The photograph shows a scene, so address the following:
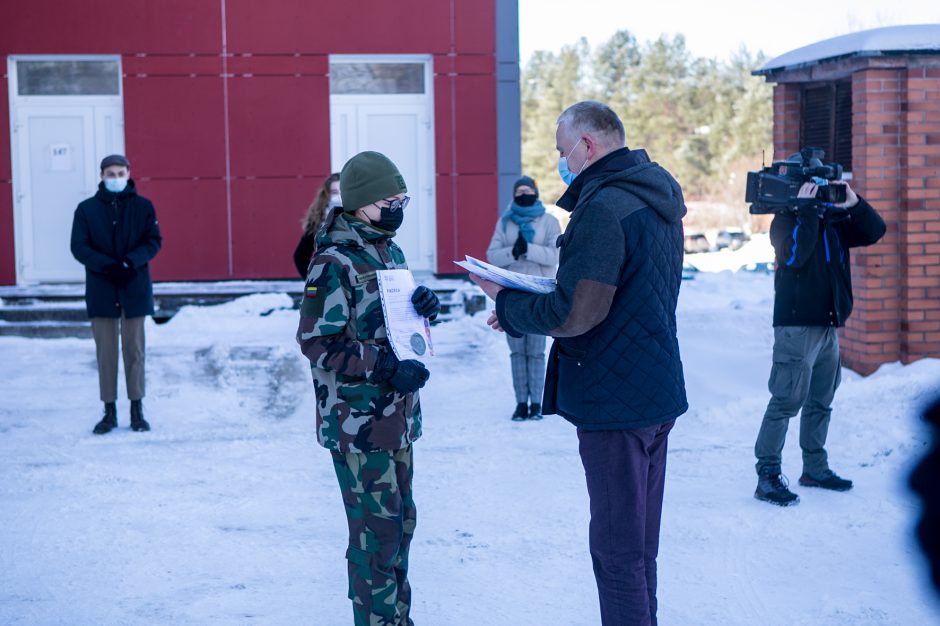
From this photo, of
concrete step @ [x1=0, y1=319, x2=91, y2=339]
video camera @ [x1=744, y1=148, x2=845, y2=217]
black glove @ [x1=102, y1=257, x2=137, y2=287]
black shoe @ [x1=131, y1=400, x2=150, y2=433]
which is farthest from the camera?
concrete step @ [x1=0, y1=319, x2=91, y2=339]

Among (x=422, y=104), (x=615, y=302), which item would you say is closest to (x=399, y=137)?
(x=422, y=104)

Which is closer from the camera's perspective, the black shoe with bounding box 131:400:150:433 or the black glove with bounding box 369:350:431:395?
the black glove with bounding box 369:350:431:395

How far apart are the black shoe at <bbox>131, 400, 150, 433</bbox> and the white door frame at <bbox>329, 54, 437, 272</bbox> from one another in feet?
23.7

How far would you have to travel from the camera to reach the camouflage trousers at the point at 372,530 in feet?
14.2

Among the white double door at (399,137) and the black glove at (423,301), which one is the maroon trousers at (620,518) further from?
the white double door at (399,137)

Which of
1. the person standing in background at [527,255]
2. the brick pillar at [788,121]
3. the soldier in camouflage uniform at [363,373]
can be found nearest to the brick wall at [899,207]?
the brick pillar at [788,121]

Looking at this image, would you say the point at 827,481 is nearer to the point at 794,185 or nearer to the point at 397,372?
the point at 794,185

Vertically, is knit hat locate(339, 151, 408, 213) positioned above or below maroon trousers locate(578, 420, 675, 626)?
above

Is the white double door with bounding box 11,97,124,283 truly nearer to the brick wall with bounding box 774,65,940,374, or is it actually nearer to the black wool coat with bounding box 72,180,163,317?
the black wool coat with bounding box 72,180,163,317

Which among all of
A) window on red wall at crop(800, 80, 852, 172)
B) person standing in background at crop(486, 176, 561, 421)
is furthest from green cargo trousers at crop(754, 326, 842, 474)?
window on red wall at crop(800, 80, 852, 172)

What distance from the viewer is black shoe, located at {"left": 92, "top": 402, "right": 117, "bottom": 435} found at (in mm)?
8891

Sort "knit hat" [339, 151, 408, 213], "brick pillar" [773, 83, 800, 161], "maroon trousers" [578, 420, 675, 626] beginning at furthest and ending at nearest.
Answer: "brick pillar" [773, 83, 800, 161] < "knit hat" [339, 151, 408, 213] < "maroon trousers" [578, 420, 675, 626]

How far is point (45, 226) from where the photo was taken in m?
15.4

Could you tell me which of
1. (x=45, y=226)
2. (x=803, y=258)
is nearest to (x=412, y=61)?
(x=45, y=226)
